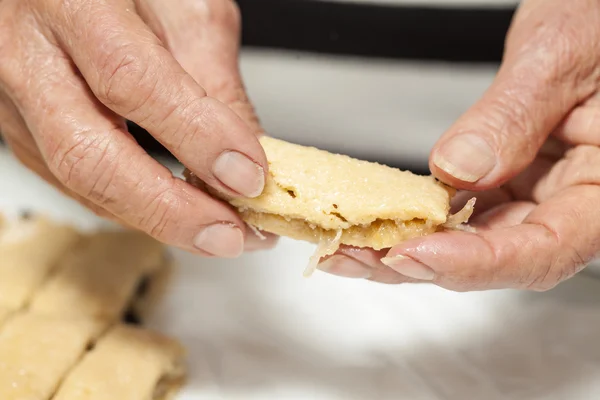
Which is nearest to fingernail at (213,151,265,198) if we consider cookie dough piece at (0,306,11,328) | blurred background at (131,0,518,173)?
cookie dough piece at (0,306,11,328)

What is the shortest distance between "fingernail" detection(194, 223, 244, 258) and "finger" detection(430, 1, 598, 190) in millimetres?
456

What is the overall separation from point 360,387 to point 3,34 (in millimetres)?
1227

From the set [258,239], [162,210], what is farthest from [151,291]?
[162,210]

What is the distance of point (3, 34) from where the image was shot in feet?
4.84

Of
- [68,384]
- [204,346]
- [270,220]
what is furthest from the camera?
[204,346]

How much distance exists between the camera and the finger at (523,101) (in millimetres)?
1371

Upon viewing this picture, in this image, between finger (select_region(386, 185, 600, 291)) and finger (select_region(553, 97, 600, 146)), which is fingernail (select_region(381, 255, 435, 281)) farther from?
finger (select_region(553, 97, 600, 146))

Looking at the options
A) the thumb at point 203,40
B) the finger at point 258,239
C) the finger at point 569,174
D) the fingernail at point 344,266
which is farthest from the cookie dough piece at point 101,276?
the finger at point 569,174

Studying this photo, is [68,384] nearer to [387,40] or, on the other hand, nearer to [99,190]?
[99,190]

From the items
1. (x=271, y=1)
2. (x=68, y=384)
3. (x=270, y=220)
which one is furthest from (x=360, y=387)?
(x=271, y=1)

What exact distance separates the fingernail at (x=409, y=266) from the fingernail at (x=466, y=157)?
0.23 meters

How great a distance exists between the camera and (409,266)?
1.26 meters

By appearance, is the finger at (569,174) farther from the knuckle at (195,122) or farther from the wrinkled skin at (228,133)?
the knuckle at (195,122)

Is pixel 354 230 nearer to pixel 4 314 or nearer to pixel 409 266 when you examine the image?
pixel 409 266
